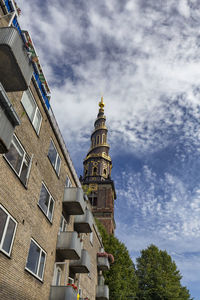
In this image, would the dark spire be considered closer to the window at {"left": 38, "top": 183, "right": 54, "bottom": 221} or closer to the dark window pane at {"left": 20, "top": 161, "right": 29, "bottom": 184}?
the window at {"left": 38, "top": 183, "right": 54, "bottom": 221}

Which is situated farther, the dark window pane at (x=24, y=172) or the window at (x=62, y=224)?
the window at (x=62, y=224)

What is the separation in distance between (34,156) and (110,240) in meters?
26.4

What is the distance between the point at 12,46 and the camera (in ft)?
25.2

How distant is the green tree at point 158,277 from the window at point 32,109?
107ft

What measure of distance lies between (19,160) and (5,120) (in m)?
4.28

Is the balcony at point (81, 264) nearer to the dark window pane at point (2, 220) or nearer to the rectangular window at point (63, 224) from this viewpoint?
the rectangular window at point (63, 224)

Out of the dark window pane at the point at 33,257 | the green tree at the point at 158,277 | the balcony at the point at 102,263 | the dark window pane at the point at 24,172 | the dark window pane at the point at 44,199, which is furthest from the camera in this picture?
the green tree at the point at 158,277

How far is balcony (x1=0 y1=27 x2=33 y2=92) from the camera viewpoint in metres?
7.71

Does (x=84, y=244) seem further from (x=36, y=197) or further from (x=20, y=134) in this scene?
(x=20, y=134)

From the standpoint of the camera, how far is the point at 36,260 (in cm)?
1203

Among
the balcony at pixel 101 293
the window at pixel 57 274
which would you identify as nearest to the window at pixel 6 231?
the window at pixel 57 274

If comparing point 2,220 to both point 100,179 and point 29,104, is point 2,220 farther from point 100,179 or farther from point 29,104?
point 100,179

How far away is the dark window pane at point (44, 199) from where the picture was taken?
13.2 meters

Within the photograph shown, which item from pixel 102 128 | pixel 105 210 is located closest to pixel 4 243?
pixel 105 210
